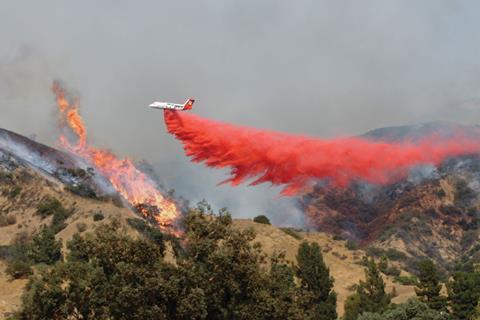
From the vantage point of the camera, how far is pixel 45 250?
8281 centimetres

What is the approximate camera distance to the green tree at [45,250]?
8181 centimetres

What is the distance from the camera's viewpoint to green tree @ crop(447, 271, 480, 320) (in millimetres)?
63722

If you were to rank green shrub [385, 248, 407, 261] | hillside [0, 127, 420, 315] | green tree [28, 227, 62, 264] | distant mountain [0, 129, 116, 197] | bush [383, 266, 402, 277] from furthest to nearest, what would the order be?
green shrub [385, 248, 407, 261] → distant mountain [0, 129, 116, 197] → bush [383, 266, 402, 277] → hillside [0, 127, 420, 315] → green tree [28, 227, 62, 264]

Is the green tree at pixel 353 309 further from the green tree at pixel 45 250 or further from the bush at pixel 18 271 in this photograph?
the green tree at pixel 45 250

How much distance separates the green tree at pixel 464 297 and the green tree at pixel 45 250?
175 ft

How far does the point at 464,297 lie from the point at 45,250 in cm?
5642

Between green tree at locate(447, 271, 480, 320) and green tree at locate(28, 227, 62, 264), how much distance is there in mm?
53249

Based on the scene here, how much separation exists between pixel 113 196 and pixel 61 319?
10720cm

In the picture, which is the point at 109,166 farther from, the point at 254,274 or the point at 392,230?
the point at 254,274

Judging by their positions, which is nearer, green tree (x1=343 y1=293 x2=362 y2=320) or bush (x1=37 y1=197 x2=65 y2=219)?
green tree (x1=343 y1=293 x2=362 y2=320)

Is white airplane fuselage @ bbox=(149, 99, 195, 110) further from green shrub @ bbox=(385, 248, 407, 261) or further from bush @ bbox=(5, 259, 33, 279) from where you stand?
green shrub @ bbox=(385, 248, 407, 261)

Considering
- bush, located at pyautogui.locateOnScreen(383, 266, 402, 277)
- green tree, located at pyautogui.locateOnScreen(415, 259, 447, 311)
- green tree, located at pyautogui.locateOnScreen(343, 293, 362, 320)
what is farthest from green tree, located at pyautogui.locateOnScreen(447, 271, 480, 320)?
bush, located at pyautogui.locateOnScreen(383, 266, 402, 277)

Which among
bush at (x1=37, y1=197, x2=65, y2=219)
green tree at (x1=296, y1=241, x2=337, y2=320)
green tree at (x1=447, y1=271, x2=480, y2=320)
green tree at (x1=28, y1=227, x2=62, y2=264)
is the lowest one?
green tree at (x1=447, y1=271, x2=480, y2=320)

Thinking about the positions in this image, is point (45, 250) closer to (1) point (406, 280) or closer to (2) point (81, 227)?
(2) point (81, 227)
